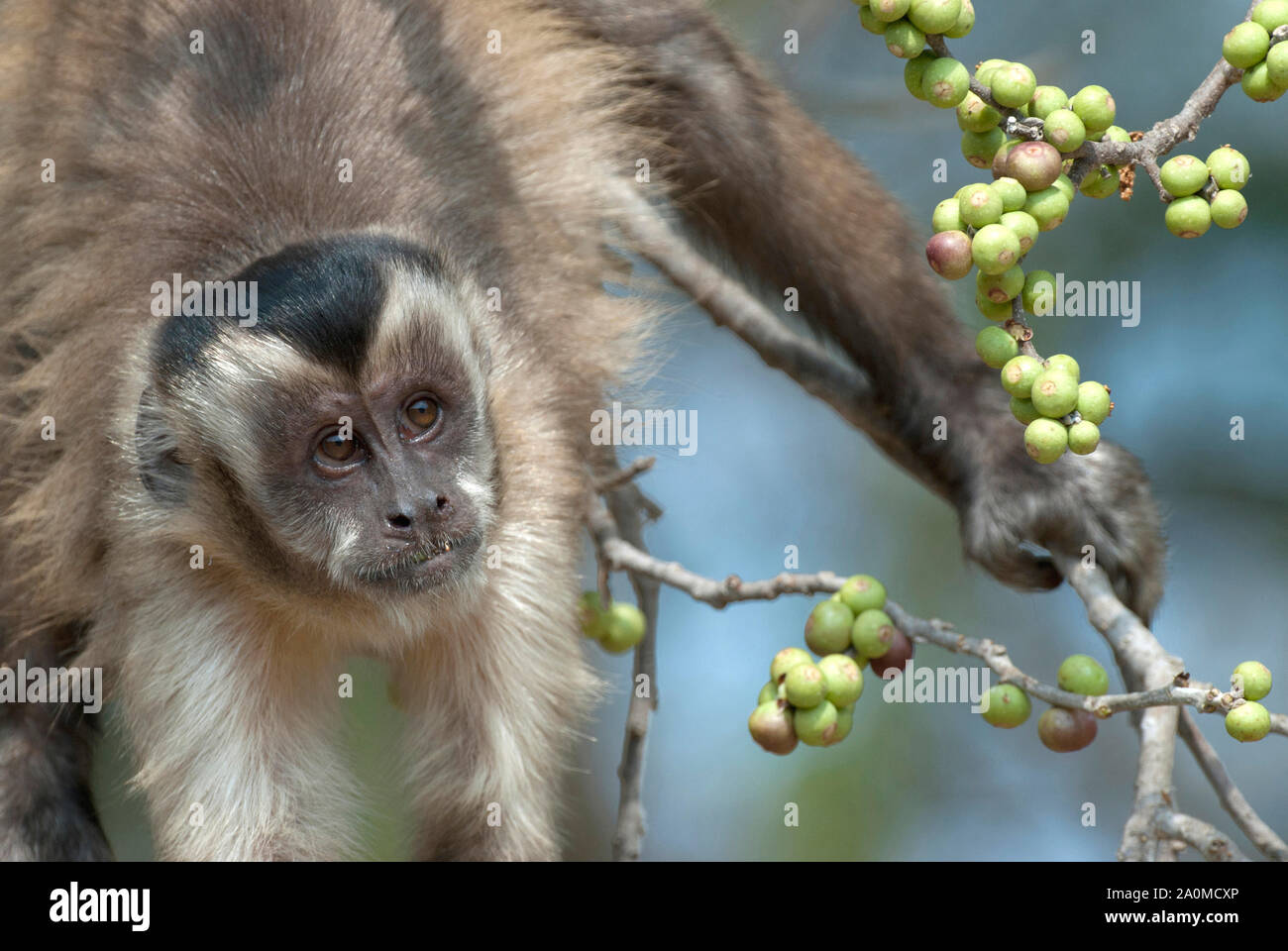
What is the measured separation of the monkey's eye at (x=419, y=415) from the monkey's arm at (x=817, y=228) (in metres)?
1.52

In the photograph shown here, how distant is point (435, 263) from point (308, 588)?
1005mm

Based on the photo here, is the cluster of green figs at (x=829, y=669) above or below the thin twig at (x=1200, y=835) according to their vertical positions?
above

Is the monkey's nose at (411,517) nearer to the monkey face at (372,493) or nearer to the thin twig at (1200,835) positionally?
the monkey face at (372,493)

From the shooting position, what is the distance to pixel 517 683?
14.4ft

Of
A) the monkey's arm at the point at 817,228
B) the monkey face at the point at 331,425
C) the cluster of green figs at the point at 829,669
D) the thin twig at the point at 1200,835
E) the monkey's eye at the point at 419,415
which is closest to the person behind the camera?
the thin twig at the point at 1200,835

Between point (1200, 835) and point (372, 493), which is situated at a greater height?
point (372, 493)

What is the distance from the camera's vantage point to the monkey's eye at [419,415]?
13.5 feet

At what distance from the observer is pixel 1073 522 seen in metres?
4.57

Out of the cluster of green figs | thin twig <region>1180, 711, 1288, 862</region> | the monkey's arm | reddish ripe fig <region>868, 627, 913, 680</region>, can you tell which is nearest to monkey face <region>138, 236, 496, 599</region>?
the cluster of green figs

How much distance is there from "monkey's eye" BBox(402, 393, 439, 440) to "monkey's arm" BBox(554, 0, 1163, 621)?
1.52m

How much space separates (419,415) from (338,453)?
255 millimetres

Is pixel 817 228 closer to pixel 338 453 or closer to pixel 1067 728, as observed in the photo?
pixel 338 453

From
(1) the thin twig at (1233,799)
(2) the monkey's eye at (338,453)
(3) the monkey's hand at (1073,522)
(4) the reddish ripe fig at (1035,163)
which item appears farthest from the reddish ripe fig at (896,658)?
(2) the monkey's eye at (338,453)

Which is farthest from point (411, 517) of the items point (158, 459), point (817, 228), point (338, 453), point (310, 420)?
point (817, 228)
